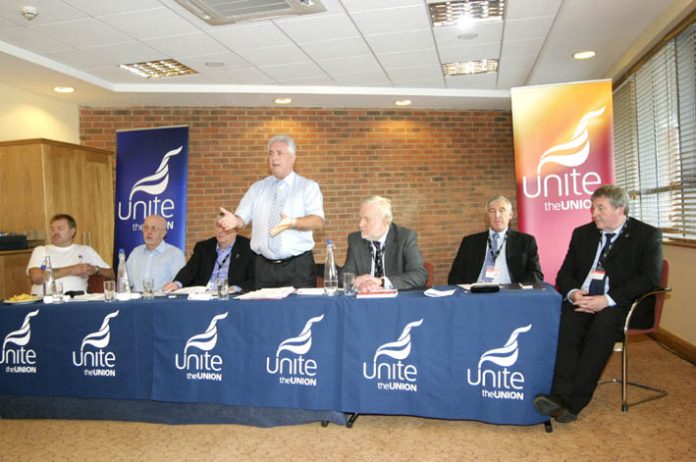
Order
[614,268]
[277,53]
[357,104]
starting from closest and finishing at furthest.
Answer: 1. [614,268]
2. [277,53]
3. [357,104]

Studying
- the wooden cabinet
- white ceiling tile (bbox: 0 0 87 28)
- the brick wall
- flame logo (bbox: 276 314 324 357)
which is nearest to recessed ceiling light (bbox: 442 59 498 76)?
the brick wall

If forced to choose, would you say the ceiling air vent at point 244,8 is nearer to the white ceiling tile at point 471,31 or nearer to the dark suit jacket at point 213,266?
the white ceiling tile at point 471,31

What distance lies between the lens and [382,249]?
11.9 ft

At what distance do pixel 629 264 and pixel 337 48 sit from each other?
9.94 ft

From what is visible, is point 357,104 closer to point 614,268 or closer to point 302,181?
point 302,181

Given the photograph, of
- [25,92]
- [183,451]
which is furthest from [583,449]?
[25,92]

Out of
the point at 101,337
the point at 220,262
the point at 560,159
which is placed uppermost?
the point at 560,159

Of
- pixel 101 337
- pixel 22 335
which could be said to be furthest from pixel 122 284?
pixel 22 335

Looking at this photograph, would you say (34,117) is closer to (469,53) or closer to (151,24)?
(151,24)

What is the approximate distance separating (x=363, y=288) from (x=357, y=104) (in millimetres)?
4402

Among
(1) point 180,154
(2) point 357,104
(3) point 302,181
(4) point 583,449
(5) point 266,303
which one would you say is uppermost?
(2) point 357,104

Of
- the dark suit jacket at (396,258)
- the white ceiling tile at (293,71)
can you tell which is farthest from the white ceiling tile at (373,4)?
the dark suit jacket at (396,258)

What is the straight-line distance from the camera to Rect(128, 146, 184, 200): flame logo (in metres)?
5.69

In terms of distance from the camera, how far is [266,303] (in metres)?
3.14
